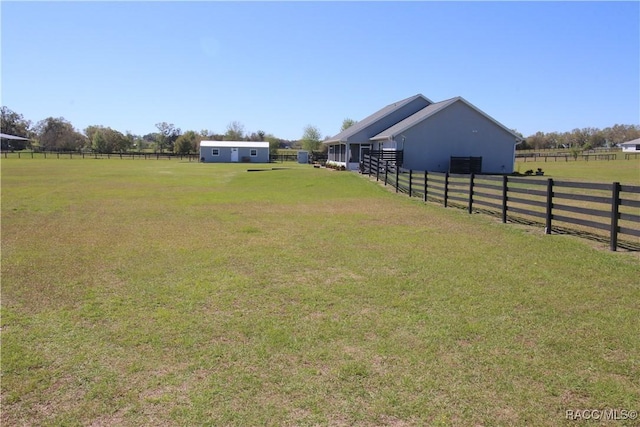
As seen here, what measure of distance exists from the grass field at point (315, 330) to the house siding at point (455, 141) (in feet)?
71.9

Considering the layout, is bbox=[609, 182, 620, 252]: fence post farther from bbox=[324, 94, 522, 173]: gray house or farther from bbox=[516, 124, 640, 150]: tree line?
bbox=[516, 124, 640, 150]: tree line

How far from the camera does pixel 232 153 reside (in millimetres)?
63062

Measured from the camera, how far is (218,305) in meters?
5.22

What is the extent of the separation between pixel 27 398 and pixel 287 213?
32.8 ft

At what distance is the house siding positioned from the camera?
30.5 m

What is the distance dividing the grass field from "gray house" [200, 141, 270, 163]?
54490mm

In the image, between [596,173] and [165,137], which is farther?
[165,137]

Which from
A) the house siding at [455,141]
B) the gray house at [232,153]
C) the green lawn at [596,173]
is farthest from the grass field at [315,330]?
the gray house at [232,153]

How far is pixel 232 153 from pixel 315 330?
60.6 metres

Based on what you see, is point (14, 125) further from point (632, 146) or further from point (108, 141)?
point (632, 146)

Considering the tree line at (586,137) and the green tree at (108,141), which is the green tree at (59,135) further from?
the tree line at (586,137)

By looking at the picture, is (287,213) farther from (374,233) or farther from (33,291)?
(33,291)

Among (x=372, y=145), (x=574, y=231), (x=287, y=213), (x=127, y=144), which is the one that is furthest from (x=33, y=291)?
(x=127, y=144)

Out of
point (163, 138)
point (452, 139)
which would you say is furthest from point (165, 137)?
point (452, 139)
